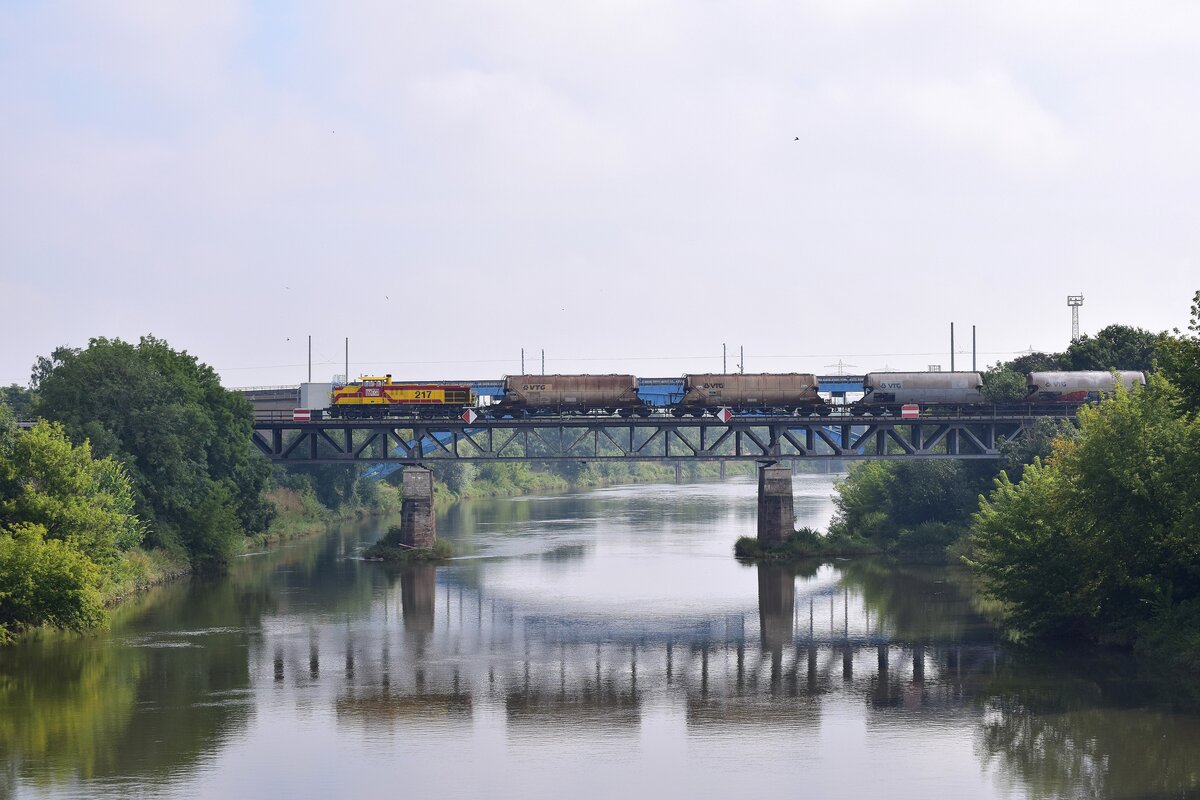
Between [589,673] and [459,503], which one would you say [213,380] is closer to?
[589,673]

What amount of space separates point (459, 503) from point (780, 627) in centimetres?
9169

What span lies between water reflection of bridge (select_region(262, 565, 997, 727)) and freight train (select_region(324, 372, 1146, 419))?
85.4 feet

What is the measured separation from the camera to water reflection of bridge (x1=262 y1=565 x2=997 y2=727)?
49.2m

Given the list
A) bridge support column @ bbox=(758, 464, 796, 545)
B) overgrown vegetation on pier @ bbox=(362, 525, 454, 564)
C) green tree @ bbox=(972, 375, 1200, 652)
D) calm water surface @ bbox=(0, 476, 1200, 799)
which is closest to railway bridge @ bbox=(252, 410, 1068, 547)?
bridge support column @ bbox=(758, 464, 796, 545)

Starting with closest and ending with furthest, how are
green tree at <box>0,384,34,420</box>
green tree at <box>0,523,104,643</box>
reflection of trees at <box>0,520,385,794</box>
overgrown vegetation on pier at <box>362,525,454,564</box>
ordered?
reflection of trees at <box>0,520,385,794</box> < green tree at <box>0,523,104,643</box> < overgrown vegetation on pier at <box>362,525,454,564</box> < green tree at <box>0,384,34,420</box>

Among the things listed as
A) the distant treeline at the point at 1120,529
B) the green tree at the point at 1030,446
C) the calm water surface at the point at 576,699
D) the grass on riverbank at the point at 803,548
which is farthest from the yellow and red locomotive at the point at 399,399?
the distant treeline at the point at 1120,529

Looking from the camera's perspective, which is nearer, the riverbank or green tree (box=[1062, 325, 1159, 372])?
the riverbank

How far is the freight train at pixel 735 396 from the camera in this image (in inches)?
3878

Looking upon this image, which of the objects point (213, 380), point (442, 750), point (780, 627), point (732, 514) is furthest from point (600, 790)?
point (732, 514)

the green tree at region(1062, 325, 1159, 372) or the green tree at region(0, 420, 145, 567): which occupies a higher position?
the green tree at region(1062, 325, 1159, 372)

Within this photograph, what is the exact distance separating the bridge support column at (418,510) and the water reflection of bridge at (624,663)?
57.9 feet

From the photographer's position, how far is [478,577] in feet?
275

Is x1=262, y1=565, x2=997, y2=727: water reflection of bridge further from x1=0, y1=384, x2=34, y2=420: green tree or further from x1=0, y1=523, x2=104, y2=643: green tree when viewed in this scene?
x1=0, y1=384, x2=34, y2=420: green tree

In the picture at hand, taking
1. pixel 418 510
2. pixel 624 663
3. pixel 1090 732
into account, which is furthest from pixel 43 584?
pixel 1090 732
